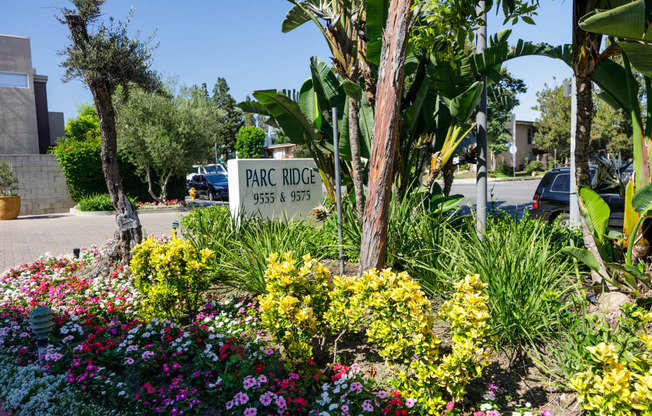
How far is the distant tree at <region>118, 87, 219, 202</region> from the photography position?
18906 millimetres

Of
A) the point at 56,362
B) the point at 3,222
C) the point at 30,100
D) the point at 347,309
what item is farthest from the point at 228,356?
the point at 30,100

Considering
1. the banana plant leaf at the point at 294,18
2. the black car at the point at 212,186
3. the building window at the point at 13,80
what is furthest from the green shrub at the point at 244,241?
the building window at the point at 13,80

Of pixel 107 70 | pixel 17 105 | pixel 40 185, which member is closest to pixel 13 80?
pixel 17 105

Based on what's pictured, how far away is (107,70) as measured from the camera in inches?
275

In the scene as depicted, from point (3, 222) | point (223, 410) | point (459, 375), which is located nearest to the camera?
point (459, 375)

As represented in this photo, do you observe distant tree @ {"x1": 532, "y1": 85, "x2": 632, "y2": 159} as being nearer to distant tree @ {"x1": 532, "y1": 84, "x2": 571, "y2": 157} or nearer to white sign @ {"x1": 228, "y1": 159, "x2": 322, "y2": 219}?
distant tree @ {"x1": 532, "y1": 84, "x2": 571, "y2": 157}

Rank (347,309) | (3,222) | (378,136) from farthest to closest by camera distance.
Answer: (3,222)
(378,136)
(347,309)

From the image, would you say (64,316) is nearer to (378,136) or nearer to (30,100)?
(378,136)

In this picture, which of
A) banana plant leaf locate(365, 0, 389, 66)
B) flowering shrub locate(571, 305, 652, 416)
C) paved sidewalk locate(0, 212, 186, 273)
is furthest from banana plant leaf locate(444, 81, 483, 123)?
paved sidewalk locate(0, 212, 186, 273)

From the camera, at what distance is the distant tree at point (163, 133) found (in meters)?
18.9

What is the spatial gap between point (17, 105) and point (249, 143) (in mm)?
35003

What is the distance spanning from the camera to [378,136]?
447 centimetres

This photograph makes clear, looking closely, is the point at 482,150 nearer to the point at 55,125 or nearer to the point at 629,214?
the point at 629,214

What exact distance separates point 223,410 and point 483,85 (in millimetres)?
5238
